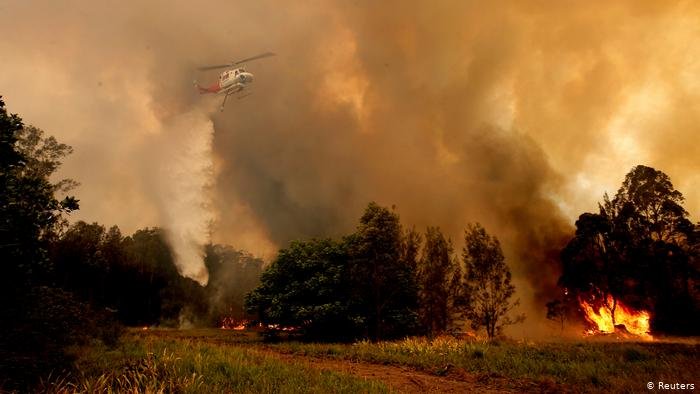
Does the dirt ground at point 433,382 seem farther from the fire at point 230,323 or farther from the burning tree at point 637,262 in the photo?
the fire at point 230,323

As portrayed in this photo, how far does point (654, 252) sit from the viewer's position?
41.7 meters

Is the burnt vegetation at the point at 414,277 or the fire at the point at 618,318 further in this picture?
the fire at the point at 618,318

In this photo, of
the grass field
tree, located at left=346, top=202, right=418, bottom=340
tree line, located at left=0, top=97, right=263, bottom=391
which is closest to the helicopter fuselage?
tree line, located at left=0, top=97, right=263, bottom=391

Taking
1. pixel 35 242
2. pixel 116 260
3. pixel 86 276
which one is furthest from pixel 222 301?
pixel 35 242

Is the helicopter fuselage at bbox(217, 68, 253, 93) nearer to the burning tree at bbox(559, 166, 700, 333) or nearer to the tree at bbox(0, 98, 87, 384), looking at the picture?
the tree at bbox(0, 98, 87, 384)

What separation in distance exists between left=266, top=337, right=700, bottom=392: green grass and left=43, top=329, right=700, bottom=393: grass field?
4 cm

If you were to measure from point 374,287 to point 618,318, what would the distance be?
32.7 m

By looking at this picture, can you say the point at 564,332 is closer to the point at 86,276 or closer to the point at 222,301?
the point at 86,276

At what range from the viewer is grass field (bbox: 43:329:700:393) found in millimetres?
10766

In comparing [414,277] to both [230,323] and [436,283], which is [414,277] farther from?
[230,323]

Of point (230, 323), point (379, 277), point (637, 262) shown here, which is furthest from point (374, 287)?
point (230, 323)

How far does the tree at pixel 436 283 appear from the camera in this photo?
147 feet

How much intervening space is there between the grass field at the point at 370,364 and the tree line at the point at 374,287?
28.0ft

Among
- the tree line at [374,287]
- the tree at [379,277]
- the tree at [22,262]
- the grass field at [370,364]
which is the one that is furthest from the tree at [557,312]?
the tree at [22,262]
